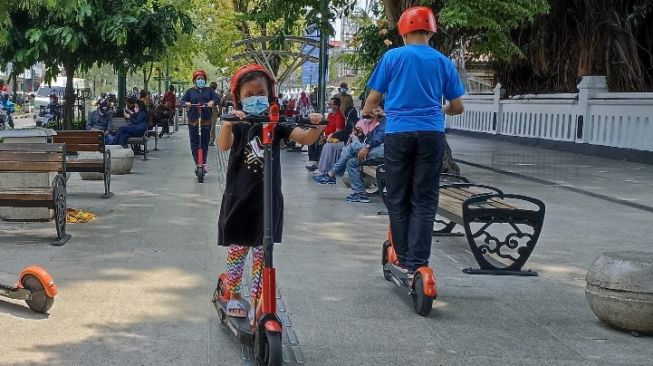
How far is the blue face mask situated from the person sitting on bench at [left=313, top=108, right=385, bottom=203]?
243 inches

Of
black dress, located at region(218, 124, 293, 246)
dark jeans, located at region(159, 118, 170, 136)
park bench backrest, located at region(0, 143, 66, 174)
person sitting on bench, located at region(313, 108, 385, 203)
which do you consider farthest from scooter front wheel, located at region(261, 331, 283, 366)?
dark jeans, located at region(159, 118, 170, 136)

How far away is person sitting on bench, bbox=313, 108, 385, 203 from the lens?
11.1m

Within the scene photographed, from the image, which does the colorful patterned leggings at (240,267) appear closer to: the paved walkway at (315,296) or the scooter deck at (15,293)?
the paved walkway at (315,296)

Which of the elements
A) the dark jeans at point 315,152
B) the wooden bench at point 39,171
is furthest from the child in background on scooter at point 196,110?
the wooden bench at point 39,171

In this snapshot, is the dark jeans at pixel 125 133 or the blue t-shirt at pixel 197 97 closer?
the blue t-shirt at pixel 197 97

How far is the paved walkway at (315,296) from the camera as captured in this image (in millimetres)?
4770

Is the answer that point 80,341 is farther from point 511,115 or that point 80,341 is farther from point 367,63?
point 511,115

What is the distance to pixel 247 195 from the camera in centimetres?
472

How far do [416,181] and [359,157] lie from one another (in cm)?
493

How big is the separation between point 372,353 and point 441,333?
0.65 m

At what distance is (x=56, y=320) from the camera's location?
5.24 metres

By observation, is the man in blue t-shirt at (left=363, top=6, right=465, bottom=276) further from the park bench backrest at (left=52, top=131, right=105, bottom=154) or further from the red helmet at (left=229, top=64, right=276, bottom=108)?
the park bench backrest at (left=52, top=131, right=105, bottom=154)

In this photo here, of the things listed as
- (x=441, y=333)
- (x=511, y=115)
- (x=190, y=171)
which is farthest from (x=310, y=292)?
(x=511, y=115)

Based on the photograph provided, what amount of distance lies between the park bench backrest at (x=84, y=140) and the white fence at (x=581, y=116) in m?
13.0
